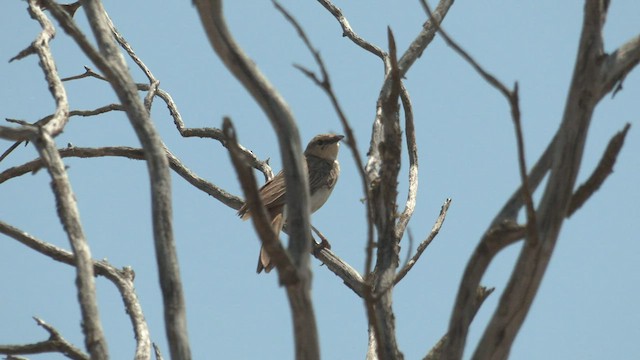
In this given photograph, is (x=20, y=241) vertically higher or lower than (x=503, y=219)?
higher

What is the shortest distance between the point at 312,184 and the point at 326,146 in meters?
1.03

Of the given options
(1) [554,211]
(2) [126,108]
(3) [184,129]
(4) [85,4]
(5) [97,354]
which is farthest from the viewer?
(3) [184,129]

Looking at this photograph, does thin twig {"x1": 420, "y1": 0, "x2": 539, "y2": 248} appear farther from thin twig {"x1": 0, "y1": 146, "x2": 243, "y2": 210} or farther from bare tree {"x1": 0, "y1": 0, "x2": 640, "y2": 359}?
thin twig {"x1": 0, "y1": 146, "x2": 243, "y2": 210}

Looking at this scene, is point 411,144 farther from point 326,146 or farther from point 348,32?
point 326,146

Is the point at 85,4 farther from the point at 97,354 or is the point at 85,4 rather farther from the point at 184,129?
the point at 184,129

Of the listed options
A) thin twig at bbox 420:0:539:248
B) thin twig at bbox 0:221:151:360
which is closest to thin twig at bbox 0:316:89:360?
thin twig at bbox 0:221:151:360

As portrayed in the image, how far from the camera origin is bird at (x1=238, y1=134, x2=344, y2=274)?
776 cm

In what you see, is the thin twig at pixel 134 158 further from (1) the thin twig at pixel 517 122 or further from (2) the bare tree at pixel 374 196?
(1) the thin twig at pixel 517 122

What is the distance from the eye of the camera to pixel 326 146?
10.6m

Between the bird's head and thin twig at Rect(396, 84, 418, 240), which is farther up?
the bird's head

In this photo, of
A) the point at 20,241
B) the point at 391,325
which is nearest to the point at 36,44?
the point at 20,241

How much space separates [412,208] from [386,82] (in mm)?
1197

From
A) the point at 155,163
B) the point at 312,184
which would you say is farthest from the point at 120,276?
the point at 312,184

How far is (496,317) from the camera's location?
352 centimetres
